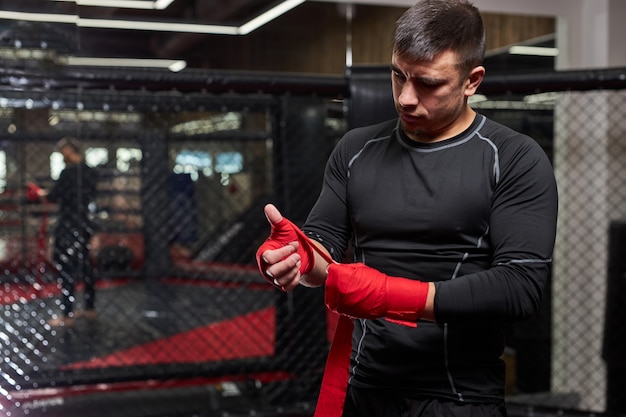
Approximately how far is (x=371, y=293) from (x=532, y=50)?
3473 millimetres

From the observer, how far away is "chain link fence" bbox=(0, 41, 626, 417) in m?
2.58

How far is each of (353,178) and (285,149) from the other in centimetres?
124

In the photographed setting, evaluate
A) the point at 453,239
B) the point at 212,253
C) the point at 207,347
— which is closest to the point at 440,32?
the point at 453,239

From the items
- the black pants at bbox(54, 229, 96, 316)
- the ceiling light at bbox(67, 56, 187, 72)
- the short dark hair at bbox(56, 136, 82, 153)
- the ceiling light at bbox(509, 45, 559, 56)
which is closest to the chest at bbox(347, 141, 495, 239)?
the black pants at bbox(54, 229, 96, 316)

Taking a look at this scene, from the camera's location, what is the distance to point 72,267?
10.3ft

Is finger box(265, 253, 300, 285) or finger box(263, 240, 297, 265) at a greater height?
finger box(263, 240, 297, 265)

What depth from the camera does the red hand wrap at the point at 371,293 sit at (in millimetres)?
1123

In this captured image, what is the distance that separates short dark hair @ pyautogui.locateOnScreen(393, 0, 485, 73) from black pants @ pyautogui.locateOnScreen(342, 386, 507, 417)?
562 mm

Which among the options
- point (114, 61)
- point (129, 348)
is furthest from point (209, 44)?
point (129, 348)

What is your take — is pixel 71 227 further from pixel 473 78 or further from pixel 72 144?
pixel 473 78

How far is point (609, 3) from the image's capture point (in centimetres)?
357

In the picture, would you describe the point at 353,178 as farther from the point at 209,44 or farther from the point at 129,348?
the point at 209,44

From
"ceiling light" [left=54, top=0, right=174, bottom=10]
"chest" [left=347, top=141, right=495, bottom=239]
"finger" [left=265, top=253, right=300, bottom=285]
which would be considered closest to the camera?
"finger" [left=265, top=253, right=300, bottom=285]

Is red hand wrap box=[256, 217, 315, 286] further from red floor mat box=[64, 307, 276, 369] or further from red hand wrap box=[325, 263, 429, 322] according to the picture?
red floor mat box=[64, 307, 276, 369]
